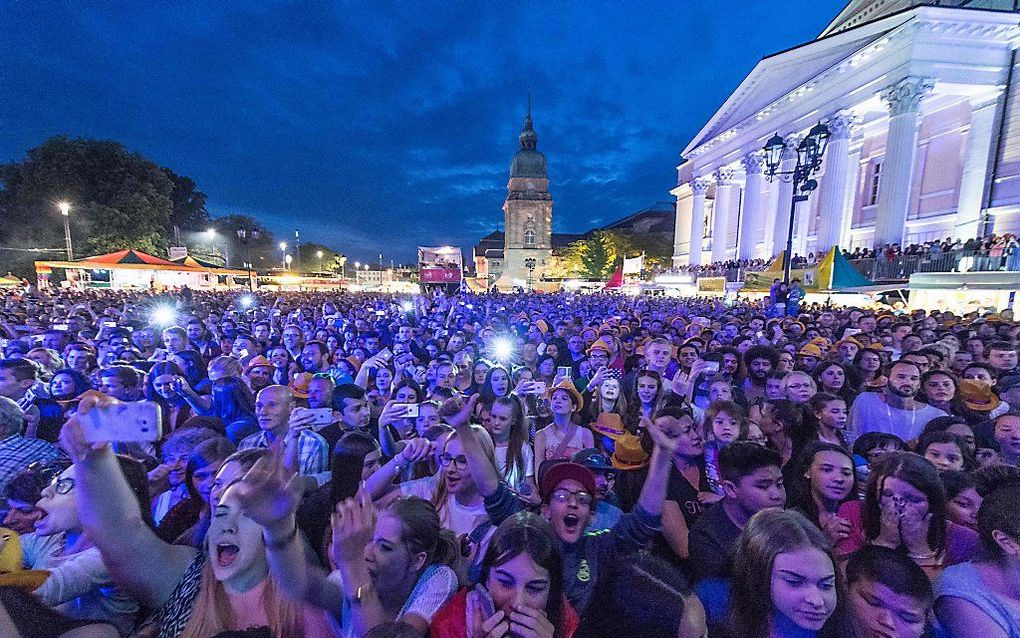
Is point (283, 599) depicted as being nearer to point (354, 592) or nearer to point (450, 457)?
point (354, 592)

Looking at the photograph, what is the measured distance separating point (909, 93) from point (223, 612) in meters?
29.1

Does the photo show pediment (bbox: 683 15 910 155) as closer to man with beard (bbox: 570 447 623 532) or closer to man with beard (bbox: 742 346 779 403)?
man with beard (bbox: 742 346 779 403)

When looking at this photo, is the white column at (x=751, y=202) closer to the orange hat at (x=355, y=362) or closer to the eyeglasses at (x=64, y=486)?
the orange hat at (x=355, y=362)

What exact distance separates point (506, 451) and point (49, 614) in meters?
2.88

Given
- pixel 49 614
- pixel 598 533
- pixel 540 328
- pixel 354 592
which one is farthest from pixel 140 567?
pixel 540 328

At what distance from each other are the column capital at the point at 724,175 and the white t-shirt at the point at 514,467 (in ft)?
123

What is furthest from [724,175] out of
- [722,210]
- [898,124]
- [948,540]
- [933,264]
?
[948,540]

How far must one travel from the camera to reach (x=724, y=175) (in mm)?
35125

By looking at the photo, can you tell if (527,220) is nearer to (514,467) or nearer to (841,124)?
(841,124)

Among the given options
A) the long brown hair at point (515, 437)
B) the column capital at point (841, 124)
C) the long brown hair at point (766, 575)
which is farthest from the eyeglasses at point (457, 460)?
the column capital at point (841, 124)

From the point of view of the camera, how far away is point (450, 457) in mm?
2820

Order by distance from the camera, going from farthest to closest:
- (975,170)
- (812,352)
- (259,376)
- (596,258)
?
(596,258), (975,170), (812,352), (259,376)

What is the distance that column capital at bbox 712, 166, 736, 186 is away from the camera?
34.8m

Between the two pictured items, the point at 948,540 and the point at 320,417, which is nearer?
the point at 948,540
